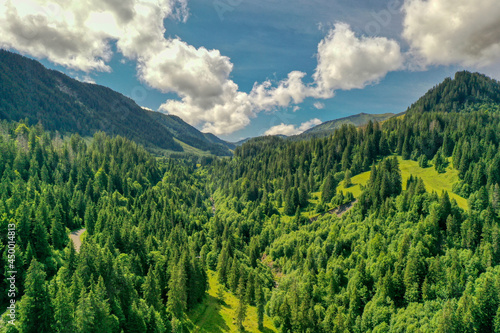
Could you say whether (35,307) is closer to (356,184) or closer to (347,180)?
(356,184)

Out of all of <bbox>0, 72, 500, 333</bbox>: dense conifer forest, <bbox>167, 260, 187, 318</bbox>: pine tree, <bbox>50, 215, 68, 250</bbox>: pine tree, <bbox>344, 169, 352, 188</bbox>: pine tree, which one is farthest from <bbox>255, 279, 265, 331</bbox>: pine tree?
<bbox>344, 169, 352, 188</bbox>: pine tree

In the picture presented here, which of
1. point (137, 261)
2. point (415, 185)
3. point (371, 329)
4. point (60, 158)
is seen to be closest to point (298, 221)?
point (415, 185)

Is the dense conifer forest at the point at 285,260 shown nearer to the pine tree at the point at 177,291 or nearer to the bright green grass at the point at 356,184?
the pine tree at the point at 177,291

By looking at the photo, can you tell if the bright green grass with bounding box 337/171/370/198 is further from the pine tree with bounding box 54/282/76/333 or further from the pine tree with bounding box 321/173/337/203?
the pine tree with bounding box 54/282/76/333

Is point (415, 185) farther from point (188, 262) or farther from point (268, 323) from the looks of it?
point (188, 262)

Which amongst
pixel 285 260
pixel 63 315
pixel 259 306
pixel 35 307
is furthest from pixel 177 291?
pixel 285 260

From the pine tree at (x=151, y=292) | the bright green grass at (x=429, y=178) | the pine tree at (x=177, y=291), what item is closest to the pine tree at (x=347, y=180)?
the bright green grass at (x=429, y=178)
